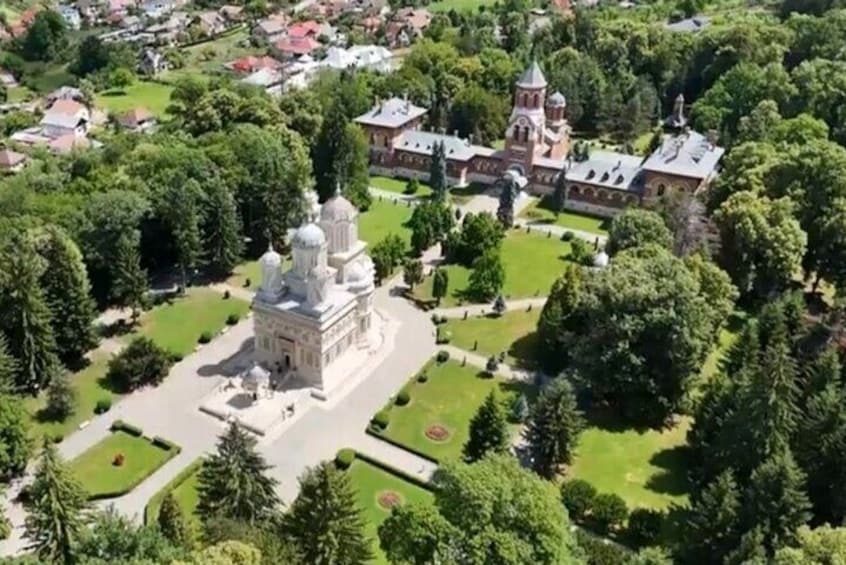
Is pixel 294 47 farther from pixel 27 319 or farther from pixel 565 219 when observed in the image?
pixel 27 319

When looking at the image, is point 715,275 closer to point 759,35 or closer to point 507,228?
point 507,228

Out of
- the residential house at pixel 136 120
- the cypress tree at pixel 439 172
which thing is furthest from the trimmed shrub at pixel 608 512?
the residential house at pixel 136 120

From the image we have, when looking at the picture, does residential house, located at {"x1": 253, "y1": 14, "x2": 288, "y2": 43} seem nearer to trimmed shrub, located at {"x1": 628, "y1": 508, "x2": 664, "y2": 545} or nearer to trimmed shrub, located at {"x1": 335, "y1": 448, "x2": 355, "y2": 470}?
trimmed shrub, located at {"x1": 335, "y1": 448, "x2": 355, "y2": 470}

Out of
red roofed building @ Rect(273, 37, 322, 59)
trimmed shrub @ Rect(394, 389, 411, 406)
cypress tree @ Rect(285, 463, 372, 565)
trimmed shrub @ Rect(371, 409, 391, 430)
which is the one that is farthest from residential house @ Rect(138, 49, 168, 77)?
cypress tree @ Rect(285, 463, 372, 565)

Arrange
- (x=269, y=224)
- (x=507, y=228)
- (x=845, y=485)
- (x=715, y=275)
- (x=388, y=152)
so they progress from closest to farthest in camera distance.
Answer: (x=845, y=485)
(x=715, y=275)
(x=269, y=224)
(x=507, y=228)
(x=388, y=152)

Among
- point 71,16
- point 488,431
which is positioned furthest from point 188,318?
point 71,16

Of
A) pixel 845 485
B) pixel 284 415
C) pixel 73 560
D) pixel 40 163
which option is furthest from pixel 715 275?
pixel 40 163
